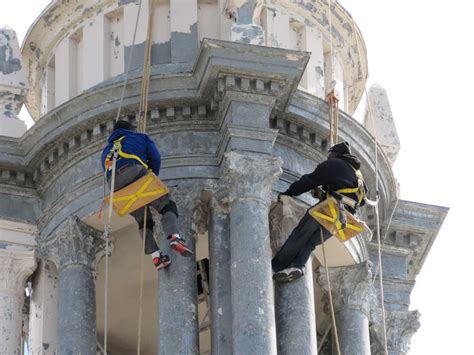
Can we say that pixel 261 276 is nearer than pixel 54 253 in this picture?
Yes

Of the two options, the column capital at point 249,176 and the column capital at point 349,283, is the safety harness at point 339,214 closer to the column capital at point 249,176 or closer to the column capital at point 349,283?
the column capital at point 249,176

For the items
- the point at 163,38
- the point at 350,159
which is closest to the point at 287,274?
the point at 350,159

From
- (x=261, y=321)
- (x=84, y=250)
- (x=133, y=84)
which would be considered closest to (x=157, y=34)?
(x=133, y=84)

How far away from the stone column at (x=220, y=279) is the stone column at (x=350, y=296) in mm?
2771

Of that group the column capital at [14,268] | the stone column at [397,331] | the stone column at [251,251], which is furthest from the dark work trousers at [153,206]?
the stone column at [397,331]

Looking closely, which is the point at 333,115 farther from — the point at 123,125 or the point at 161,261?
the point at 161,261

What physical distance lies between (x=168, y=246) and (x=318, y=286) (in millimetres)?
3654

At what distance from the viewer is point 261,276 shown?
30.8 metres

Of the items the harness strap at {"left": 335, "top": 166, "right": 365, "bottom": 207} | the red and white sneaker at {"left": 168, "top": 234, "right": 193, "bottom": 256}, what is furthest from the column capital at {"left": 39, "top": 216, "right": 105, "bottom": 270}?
the harness strap at {"left": 335, "top": 166, "right": 365, "bottom": 207}

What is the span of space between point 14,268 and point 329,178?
5.61 m

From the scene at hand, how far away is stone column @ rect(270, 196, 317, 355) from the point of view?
31.3 metres

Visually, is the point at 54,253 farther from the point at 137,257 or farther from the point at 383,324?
the point at 383,324

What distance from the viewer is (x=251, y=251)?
3097 centimetres

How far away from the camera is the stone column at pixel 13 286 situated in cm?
3334
